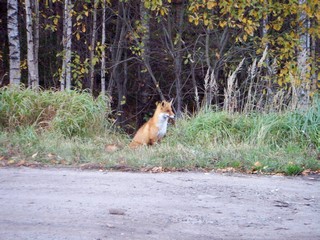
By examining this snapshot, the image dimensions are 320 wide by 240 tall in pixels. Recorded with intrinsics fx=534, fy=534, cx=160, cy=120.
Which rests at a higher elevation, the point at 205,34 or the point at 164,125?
the point at 205,34

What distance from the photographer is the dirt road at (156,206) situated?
5535mm

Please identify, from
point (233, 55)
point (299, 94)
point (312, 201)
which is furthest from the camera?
point (233, 55)

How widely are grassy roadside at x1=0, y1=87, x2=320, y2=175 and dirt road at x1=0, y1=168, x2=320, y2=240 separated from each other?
0.76 metres

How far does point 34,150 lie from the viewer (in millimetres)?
10250

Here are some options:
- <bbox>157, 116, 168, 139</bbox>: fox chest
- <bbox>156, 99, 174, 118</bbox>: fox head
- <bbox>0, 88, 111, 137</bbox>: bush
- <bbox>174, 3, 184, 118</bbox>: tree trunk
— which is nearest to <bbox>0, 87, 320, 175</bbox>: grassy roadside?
<bbox>0, 88, 111, 137</bbox>: bush

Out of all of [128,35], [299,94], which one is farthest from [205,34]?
[299,94]

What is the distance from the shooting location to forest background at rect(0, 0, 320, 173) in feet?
46.2

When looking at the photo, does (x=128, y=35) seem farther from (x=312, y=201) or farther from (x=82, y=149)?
(x=312, y=201)

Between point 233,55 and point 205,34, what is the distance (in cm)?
121

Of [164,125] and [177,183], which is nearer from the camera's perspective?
[177,183]

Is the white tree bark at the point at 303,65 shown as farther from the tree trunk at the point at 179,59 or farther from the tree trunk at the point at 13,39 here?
the tree trunk at the point at 13,39

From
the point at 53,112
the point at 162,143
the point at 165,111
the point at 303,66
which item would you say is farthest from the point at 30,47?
the point at 303,66

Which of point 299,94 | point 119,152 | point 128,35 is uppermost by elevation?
point 128,35

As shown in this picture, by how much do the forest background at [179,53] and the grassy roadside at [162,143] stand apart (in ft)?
1.14
